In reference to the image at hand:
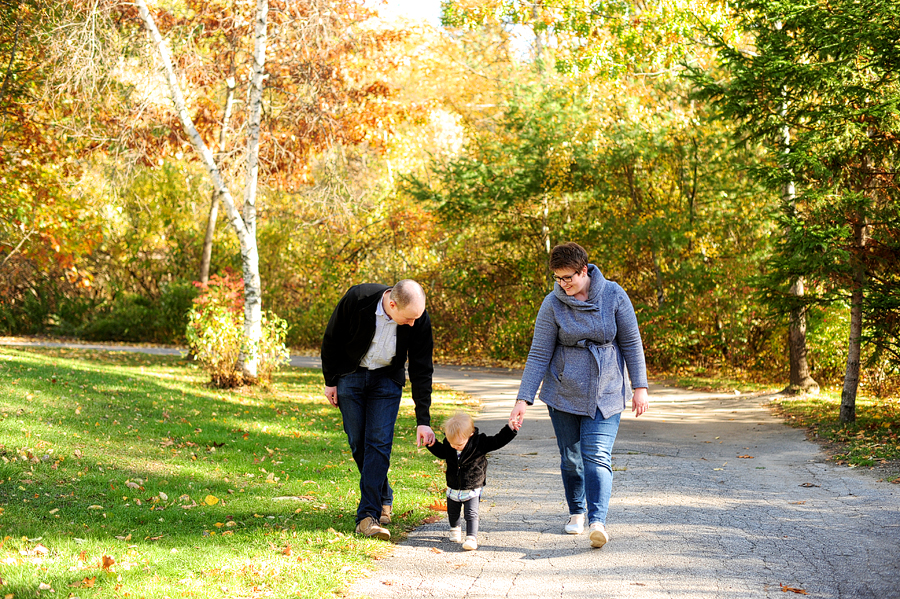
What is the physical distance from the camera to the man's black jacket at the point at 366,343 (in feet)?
17.4

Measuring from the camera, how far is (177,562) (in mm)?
4633

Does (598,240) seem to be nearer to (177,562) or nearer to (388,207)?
(388,207)

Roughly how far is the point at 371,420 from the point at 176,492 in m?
2.13

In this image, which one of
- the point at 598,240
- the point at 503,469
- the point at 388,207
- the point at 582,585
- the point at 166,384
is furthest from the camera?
the point at 388,207

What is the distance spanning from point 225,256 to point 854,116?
19.2m

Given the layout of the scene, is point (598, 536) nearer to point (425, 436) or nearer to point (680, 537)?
point (680, 537)

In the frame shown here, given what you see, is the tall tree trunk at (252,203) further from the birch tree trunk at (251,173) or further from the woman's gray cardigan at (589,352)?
the woman's gray cardigan at (589,352)

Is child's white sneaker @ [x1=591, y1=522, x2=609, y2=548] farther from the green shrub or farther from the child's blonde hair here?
the green shrub

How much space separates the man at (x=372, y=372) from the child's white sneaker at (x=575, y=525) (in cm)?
125

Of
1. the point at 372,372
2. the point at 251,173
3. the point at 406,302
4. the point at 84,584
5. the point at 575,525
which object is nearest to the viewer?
the point at 84,584

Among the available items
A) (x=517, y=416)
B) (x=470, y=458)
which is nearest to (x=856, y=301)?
(x=517, y=416)

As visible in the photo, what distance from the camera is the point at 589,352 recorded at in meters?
5.27

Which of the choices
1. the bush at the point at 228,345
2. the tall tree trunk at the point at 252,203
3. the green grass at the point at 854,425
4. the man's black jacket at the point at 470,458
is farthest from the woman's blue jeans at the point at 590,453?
the tall tree trunk at the point at 252,203

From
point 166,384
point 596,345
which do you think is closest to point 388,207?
point 166,384
